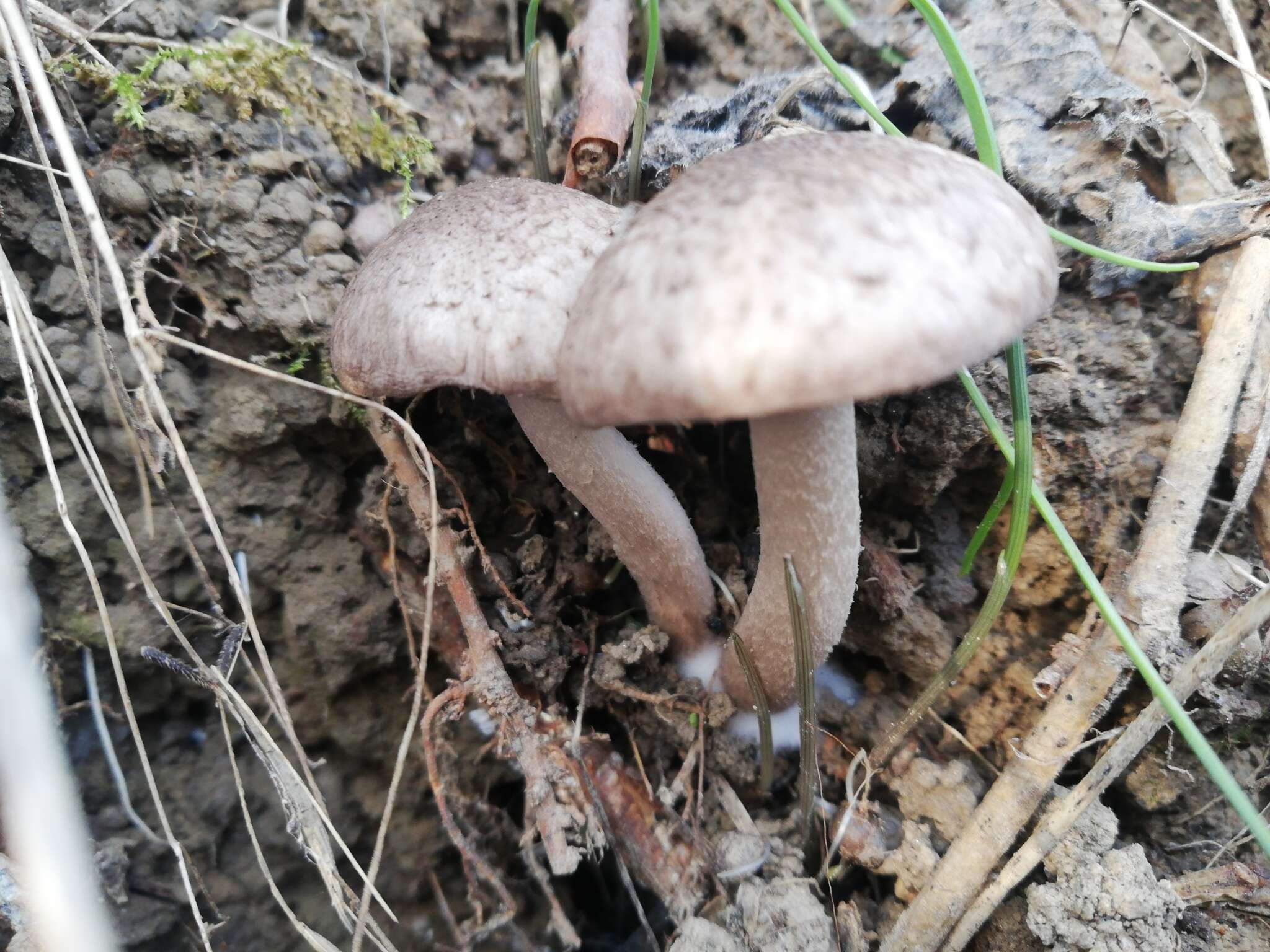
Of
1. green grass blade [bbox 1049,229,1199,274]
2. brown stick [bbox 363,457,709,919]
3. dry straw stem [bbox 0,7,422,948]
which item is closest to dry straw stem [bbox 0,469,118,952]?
dry straw stem [bbox 0,7,422,948]

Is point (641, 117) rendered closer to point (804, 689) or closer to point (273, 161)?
point (273, 161)

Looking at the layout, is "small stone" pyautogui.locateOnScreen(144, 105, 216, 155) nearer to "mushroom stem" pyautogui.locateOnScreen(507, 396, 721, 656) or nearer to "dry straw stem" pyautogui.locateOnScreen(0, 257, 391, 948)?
"dry straw stem" pyautogui.locateOnScreen(0, 257, 391, 948)

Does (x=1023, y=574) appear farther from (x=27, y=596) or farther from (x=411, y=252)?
(x=27, y=596)

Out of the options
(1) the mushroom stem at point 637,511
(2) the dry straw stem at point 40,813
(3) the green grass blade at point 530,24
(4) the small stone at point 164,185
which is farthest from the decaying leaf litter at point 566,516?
(2) the dry straw stem at point 40,813

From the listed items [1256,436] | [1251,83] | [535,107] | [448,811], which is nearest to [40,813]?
[448,811]

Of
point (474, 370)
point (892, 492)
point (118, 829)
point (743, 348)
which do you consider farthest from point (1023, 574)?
point (118, 829)

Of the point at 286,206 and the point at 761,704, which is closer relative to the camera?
the point at 761,704

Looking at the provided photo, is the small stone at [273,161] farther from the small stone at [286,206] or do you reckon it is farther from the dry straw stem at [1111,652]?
the dry straw stem at [1111,652]
